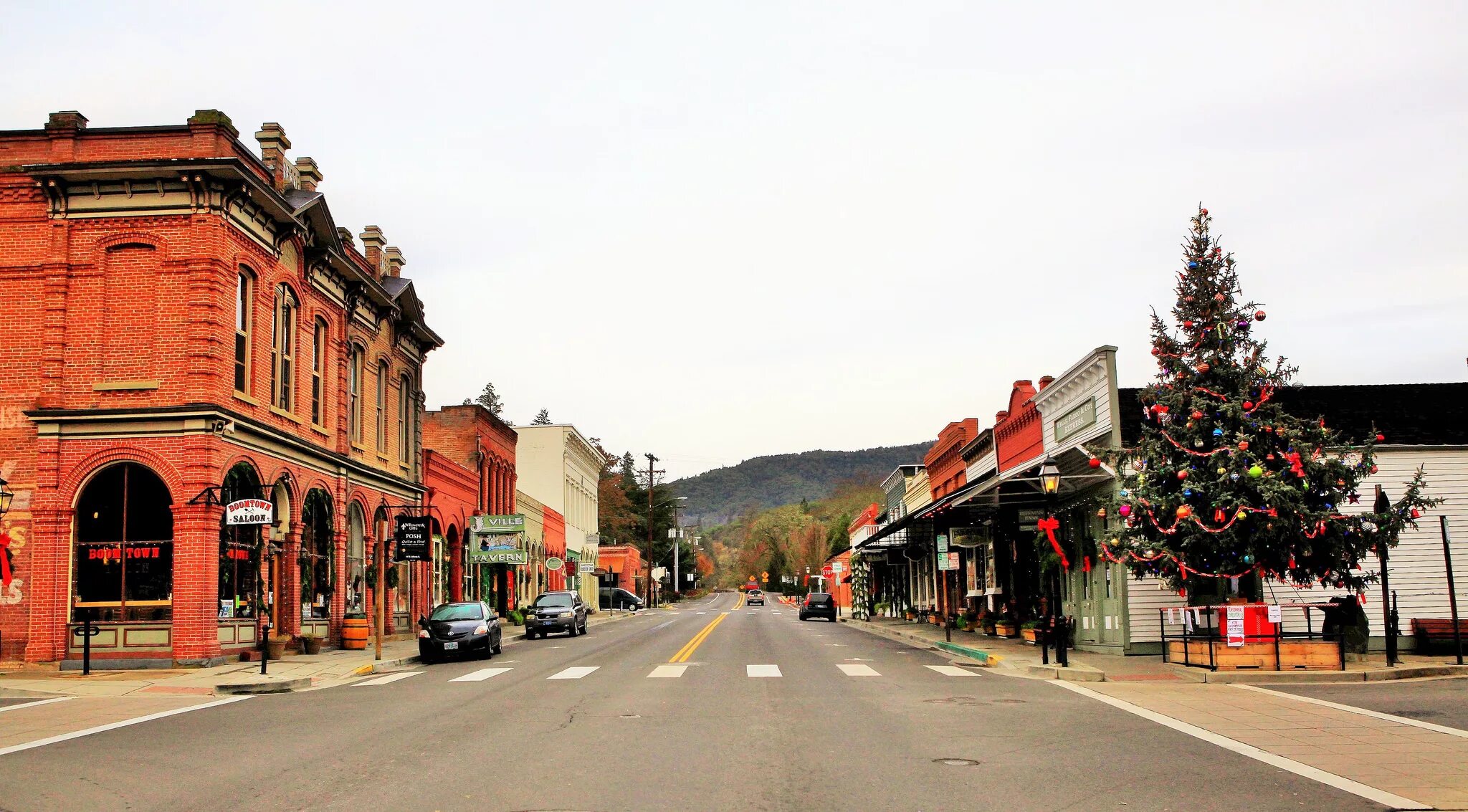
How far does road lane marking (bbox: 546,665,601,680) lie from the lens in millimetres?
21812

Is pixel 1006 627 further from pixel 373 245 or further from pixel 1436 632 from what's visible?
pixel 373 245

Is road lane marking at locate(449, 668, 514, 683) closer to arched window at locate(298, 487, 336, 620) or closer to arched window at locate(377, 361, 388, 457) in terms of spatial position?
arched window at locate(298, 487, 336, 620)

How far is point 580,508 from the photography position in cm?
8619

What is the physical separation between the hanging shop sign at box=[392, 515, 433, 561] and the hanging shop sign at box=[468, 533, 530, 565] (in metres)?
14.6

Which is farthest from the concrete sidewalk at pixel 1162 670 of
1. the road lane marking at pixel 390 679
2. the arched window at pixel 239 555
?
the arched window at pixel 239 555

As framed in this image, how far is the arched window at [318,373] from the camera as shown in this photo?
32.1 m

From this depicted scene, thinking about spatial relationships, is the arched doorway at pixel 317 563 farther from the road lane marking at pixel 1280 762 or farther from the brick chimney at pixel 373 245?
the road lane marking at pixel 1280 762

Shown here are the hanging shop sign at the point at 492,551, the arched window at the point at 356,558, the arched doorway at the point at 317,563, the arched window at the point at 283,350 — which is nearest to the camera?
the arched window at the point at 283,350

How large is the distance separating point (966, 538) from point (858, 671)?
1106 centimetres

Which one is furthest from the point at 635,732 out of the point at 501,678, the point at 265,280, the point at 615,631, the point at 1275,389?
the point at 615,631

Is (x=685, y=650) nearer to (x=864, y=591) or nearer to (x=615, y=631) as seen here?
(x=615, y=631)

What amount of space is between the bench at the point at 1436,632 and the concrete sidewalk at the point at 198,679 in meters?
20.8

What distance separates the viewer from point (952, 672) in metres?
22.7

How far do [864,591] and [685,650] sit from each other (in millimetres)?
37658
